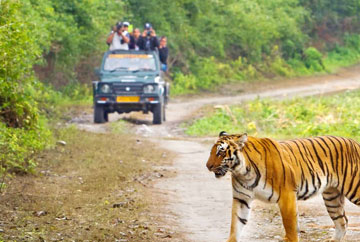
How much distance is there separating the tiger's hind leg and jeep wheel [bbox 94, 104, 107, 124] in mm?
14951

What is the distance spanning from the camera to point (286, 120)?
69.9 ft

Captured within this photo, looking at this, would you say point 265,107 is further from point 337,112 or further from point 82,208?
point 82,208

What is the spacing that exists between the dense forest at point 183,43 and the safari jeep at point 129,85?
66.2 inches

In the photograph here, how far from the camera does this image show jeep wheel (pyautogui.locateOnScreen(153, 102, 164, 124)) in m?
22.6

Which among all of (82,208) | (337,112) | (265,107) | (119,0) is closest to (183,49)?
(119,0)

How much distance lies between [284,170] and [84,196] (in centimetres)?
423

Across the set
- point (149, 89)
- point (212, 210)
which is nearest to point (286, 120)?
point (149, 89)

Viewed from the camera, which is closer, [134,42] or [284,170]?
[284,170]

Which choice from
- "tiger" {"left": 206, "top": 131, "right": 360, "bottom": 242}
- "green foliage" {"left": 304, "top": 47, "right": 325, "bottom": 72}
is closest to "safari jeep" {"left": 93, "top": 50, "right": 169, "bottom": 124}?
"tiger" {"left": 206, "top": 131, "right": 360, "bottom": 242}

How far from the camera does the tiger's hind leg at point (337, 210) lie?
7.99m

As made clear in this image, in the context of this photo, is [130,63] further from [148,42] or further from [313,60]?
[313,60]

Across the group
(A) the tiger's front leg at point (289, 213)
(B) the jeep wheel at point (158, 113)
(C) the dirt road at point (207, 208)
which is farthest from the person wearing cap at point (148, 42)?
(A) the tiger's front leg at point (289, 213)

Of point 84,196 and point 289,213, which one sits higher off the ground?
point 289,213

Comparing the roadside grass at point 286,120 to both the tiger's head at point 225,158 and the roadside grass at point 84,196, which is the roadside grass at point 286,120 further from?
the tiger's head at point 225,158
